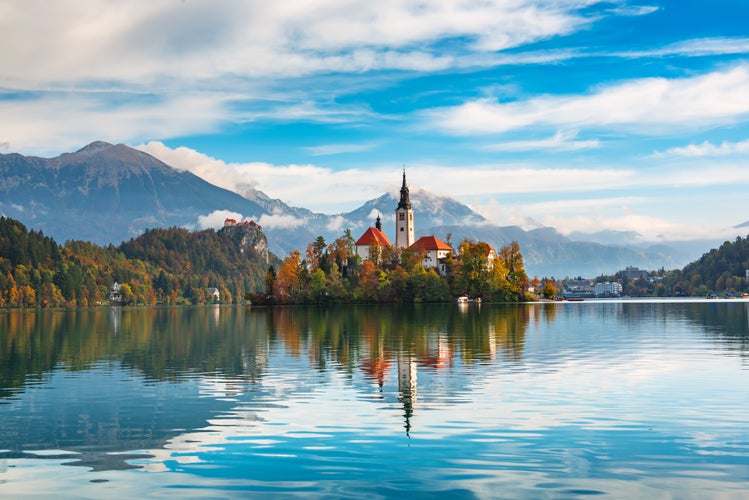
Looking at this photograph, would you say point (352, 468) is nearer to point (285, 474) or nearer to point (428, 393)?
point (285, 474)

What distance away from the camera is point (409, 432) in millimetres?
24984

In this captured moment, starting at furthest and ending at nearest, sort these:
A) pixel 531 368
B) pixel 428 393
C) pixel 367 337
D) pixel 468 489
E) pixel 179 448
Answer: pixel 367 337, pixel 531 368, pixel 428 393, pixel 179 448, pixel 468 489

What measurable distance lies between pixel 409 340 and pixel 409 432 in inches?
1583

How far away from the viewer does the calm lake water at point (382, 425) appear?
19.2 meters

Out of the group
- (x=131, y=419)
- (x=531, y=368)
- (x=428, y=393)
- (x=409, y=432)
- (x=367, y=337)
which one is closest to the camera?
(x=409, y=432)

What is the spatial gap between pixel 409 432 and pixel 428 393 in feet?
27.8

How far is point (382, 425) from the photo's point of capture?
26.3 m

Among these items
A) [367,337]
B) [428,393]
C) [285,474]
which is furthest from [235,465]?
[367,337]

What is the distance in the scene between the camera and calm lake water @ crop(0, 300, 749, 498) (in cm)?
1922

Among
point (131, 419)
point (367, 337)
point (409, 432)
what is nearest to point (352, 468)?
point (409, 432)

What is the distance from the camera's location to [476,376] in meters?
39.2

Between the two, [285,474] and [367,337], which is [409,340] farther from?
[285,474]

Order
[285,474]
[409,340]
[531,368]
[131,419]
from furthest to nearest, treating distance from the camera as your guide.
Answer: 1. [409,340]
2. [531,368]
3. [131,419]
4. [285,474]

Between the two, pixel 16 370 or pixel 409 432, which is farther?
pixel 16 370
